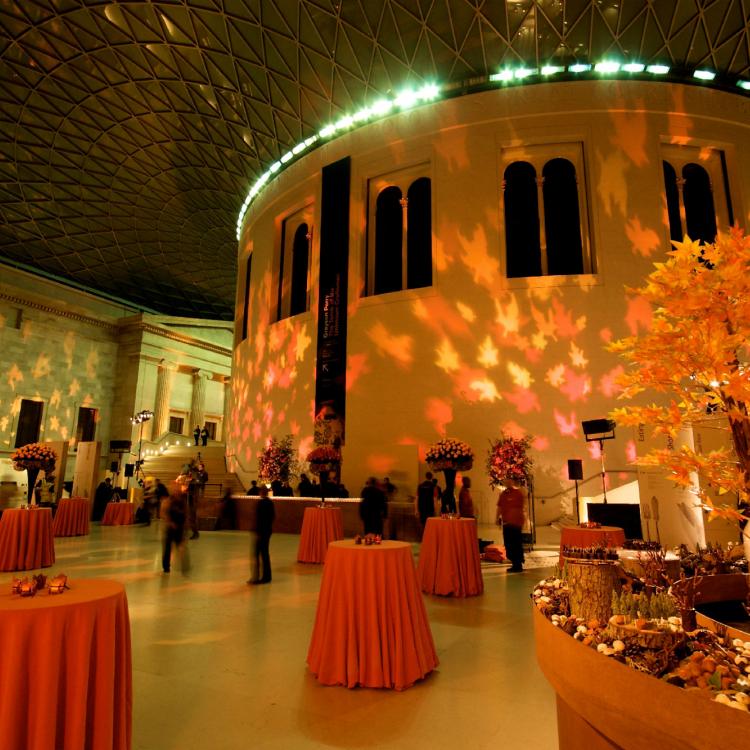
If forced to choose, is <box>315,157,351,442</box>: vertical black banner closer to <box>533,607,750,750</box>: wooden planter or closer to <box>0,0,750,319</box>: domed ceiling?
<box>0,0,750,319</box>: domed ceiling

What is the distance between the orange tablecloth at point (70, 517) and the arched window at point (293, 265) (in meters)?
9.20

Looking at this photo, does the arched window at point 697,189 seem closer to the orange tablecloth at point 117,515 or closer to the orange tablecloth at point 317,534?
the orange tablecloth at point 317,534

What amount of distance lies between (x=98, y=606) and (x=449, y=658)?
2.76 meters

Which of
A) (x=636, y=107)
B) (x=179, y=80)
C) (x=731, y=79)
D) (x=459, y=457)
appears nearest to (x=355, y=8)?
(x=179, y=80)

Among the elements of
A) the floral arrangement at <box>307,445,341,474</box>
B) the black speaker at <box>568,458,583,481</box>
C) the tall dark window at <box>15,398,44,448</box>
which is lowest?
the black speaker at <box>568,458,583,481</box>

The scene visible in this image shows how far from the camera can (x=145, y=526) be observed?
48.0 ft

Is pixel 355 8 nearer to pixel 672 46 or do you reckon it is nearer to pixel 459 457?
pixel 672 46

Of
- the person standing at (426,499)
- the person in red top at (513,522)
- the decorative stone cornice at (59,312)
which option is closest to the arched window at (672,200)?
the person standing at (426,499)

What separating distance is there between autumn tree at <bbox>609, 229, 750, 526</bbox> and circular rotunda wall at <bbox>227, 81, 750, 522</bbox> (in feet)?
37.0

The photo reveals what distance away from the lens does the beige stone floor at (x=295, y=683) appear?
2.81 m

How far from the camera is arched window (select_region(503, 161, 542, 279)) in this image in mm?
14414

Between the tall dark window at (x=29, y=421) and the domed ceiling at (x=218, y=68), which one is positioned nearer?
the domed ceiling at (x=218, y=68)

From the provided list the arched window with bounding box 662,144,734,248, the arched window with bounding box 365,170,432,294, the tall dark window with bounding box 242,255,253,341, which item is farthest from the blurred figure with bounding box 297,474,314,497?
the arched window with bounding box 662,144,734,248

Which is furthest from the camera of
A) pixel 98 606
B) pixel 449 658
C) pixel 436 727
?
pixel 449 658
